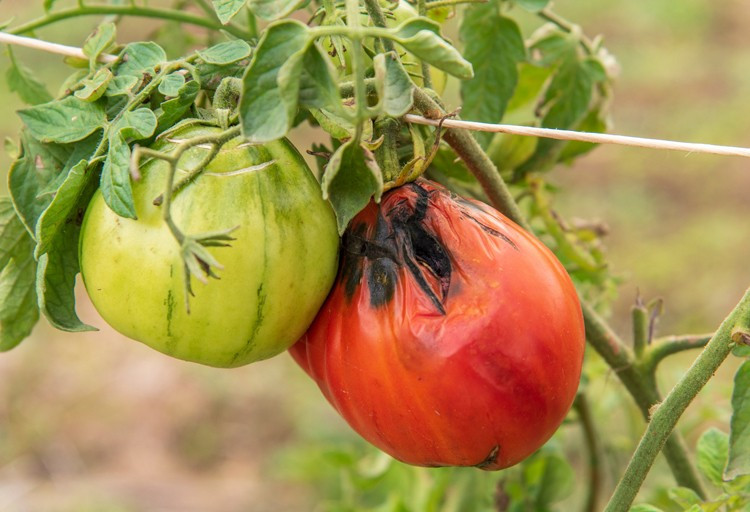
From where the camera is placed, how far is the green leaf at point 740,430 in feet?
2.21

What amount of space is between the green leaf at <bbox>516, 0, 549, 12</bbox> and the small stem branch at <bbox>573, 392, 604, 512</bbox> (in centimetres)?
45

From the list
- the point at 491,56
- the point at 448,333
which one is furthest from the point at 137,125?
the point at 491,56

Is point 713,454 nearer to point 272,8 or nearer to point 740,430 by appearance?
point 740,430

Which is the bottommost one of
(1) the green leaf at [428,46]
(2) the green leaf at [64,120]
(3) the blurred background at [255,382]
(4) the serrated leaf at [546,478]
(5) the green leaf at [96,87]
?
(3) the blurred background at [255,382]

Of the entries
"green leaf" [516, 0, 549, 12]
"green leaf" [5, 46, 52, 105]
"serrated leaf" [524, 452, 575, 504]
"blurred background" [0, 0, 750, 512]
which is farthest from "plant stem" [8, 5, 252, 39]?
"blurred background" [0, 0, 750, 512]

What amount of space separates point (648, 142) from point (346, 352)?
268 millimetres

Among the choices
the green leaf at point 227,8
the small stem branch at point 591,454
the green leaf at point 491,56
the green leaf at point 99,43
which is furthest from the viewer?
the small stem branch at point 591,454

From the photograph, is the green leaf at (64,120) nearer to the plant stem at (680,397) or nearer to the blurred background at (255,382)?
the plant stem at (680,397)

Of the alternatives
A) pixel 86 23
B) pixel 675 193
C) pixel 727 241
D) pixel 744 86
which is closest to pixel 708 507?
pixel 727 241

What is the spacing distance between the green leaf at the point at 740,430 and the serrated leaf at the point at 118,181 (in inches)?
17.7

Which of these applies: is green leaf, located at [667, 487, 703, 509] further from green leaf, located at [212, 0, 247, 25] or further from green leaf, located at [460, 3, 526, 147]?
green leaf, located at [212, 0, 247, 25]

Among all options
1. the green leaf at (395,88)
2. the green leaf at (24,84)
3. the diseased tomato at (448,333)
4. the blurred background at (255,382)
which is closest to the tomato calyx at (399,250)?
the diseased tomato at (448,333)

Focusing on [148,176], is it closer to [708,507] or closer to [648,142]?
[648,142]

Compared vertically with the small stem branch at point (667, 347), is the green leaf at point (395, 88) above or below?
above
